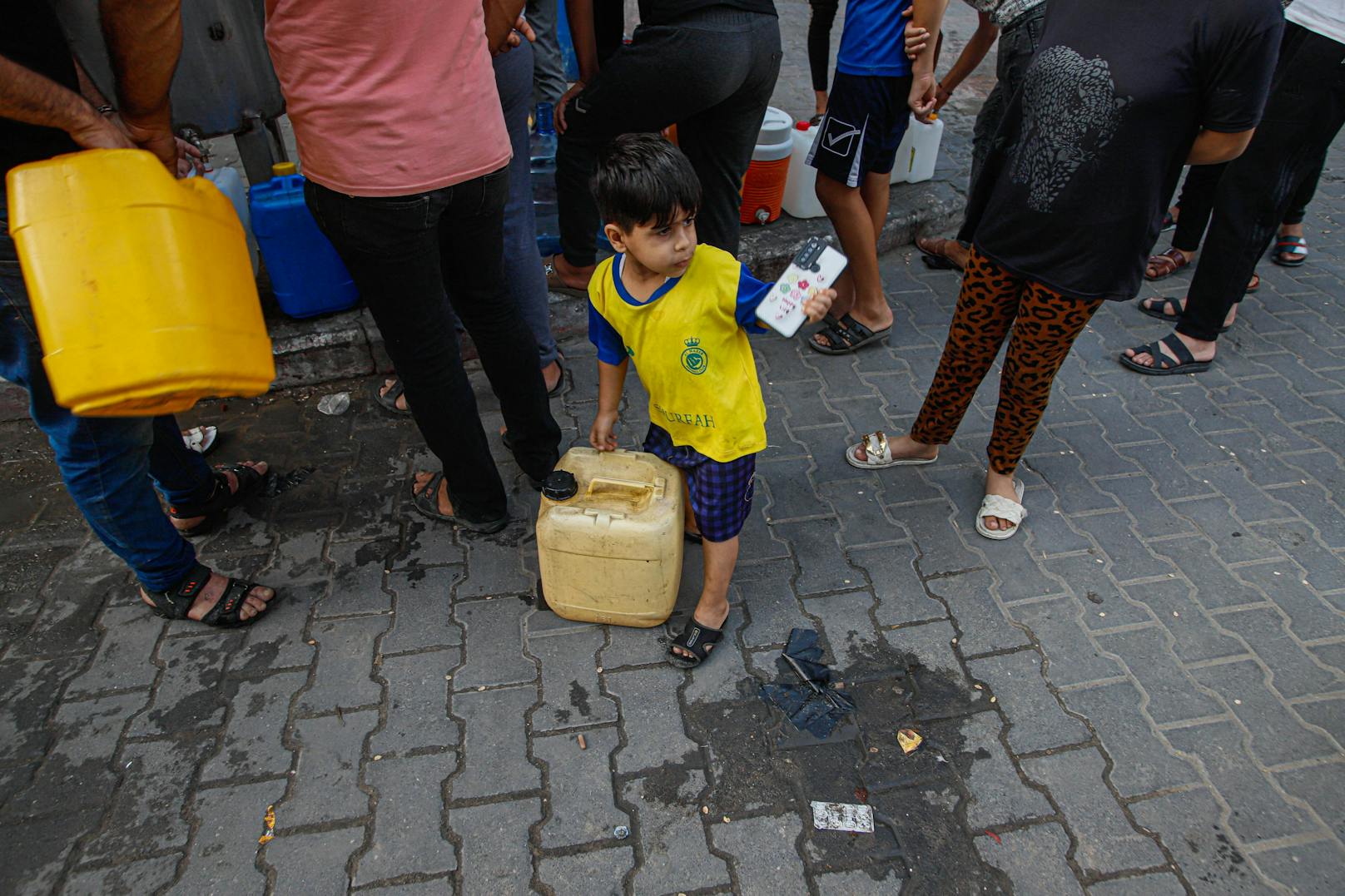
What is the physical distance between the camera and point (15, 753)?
83.8 inches

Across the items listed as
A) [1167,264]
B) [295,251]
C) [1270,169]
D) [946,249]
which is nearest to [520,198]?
[295,251]

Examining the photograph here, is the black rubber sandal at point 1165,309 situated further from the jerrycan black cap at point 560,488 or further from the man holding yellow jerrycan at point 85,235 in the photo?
the man holding yellow jerrycan at point 85,235

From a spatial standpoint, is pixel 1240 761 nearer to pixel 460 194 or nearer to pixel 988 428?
pixel 988 428

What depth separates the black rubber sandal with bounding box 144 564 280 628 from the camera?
94.7 inches

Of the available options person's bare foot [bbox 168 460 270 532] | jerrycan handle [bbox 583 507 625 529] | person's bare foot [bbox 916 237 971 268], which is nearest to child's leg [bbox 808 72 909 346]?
person's bare foot [bbox 916 237 971 268]

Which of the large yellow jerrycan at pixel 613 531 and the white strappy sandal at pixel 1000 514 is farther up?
the large yellow jerrycan at pixel 613 531

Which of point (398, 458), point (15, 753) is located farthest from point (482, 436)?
point (15, 753)

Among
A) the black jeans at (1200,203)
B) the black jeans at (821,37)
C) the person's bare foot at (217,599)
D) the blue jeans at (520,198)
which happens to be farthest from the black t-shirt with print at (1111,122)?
the black jeans at (821,37)

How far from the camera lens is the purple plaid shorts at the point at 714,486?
2.14m

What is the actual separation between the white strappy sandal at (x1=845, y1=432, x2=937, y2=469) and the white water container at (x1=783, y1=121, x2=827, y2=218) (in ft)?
5.76

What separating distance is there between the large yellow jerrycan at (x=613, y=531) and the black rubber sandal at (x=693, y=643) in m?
0.11

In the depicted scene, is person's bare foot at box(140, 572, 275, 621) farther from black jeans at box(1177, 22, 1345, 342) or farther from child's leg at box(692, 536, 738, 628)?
black jeans at box(1177, 22, 1345, 342)

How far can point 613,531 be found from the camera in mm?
2170

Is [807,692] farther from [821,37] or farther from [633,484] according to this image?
[821,37]
